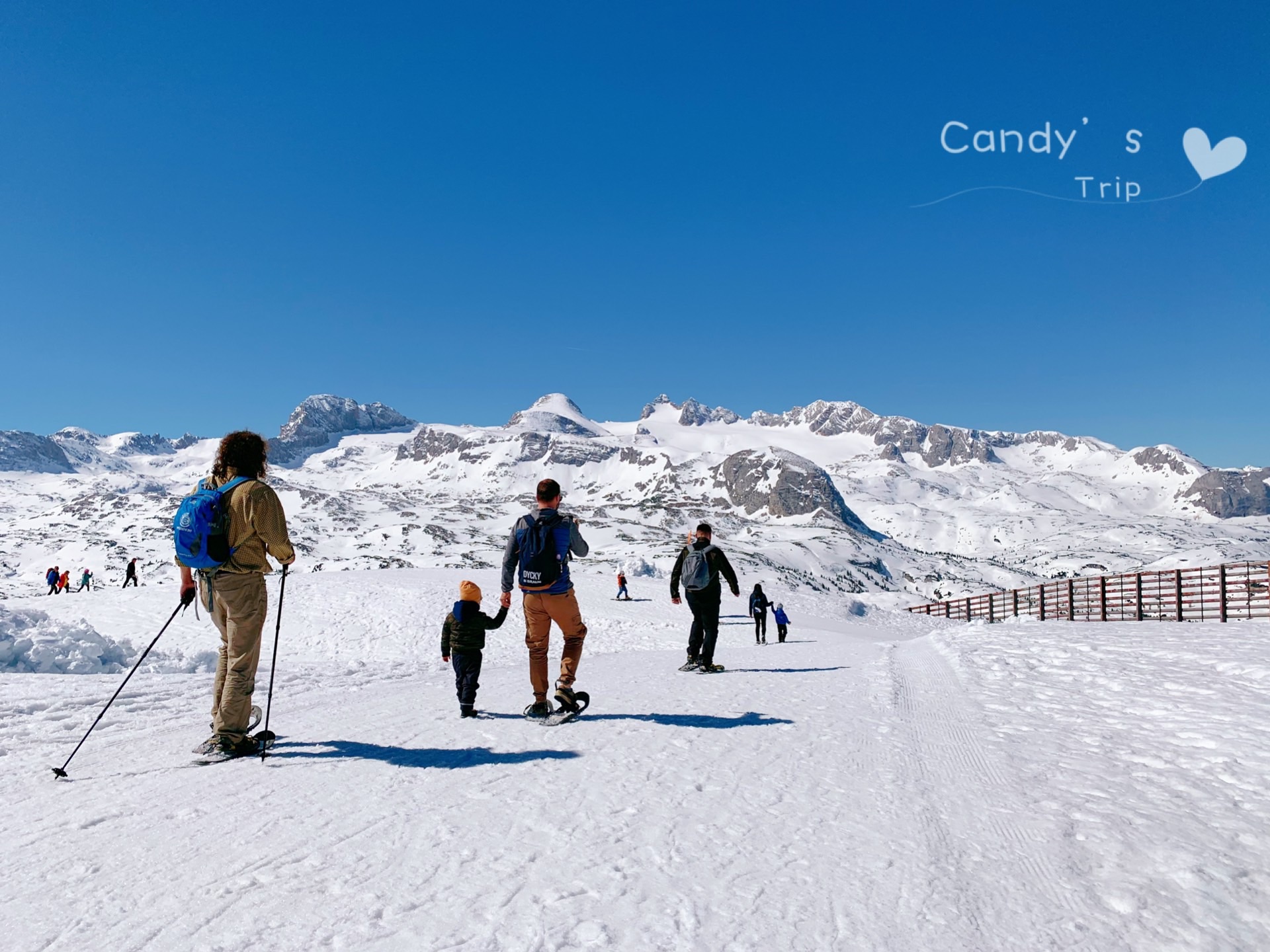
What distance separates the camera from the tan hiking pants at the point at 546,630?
6410 millimetres

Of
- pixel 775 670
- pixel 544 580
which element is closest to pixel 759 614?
pixel 775 670

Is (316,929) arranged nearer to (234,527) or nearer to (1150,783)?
(234,527)

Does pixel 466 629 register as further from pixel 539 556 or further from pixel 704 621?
pixel 704 621

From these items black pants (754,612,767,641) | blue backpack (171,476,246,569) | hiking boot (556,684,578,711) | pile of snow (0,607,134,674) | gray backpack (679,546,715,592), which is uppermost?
blue backpack (171,476,246,569)

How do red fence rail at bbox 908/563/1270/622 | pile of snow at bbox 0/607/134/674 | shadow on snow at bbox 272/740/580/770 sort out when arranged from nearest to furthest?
shadow on snow at bbox 272/740/580/770 < pile of snow at bbox 0/607/134/674 < red fence rail at bbox 908/563/1270/622

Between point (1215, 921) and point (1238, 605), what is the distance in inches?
859

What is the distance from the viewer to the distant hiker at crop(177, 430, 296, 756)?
16.8ft

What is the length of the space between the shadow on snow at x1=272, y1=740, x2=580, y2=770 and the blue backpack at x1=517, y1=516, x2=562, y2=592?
151cm

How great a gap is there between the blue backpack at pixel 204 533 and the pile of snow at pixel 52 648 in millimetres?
7848

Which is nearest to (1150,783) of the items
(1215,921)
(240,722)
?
(1215,921)

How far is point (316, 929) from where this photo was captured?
2588mm

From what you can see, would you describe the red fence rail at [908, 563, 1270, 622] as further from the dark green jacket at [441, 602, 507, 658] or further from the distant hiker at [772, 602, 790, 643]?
the dark green jacket at [441, 602, 507, 658]

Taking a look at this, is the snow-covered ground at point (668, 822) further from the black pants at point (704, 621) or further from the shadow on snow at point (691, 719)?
the black pants at point (704, 621)

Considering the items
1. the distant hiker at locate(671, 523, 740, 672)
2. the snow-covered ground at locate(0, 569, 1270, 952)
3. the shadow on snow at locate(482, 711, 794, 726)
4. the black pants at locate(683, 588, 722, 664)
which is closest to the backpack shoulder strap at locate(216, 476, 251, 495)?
the snow-covered ground at locate(0, 569, 1270, 952)
